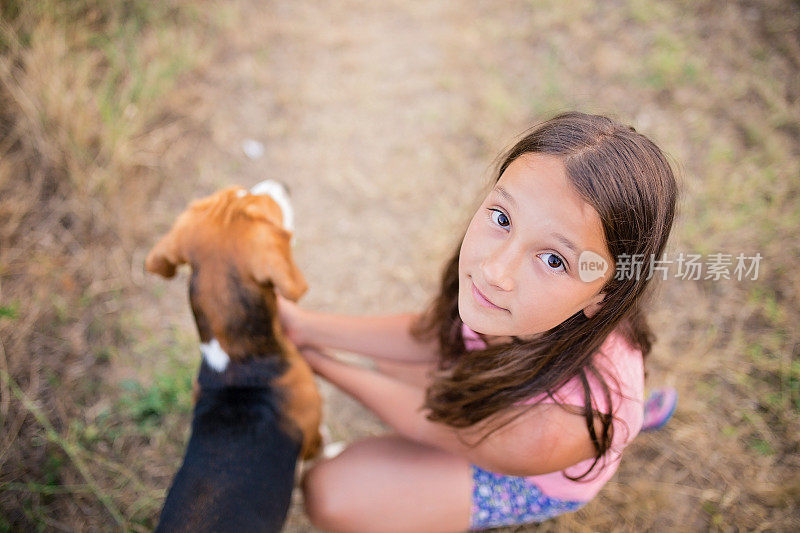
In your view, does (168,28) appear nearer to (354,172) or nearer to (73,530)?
(354,172)

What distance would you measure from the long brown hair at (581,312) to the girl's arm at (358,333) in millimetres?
286

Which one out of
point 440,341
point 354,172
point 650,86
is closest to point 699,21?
point 650,86

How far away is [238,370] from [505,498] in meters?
1.24

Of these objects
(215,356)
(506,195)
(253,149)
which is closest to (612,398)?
(506,195)

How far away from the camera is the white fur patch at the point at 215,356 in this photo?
2094mm

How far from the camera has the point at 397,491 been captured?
2.02m

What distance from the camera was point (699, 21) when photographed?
416 cm

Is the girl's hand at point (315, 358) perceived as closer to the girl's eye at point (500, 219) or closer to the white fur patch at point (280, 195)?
the white fur patch at point (280, 195)

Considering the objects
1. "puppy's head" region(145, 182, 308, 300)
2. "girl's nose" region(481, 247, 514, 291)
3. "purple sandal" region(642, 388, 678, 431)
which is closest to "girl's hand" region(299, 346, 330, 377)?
"puppy's head" region(145, 182, 308, 300)

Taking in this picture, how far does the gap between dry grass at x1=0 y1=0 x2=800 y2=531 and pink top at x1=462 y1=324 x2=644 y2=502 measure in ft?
2.92

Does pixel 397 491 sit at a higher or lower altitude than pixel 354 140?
lower

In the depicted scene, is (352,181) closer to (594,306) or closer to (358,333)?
(358,333)

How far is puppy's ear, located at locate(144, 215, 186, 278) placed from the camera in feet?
6.49

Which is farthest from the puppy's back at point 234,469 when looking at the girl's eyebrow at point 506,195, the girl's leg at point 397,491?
the girl's eyebrow at point 506,195
